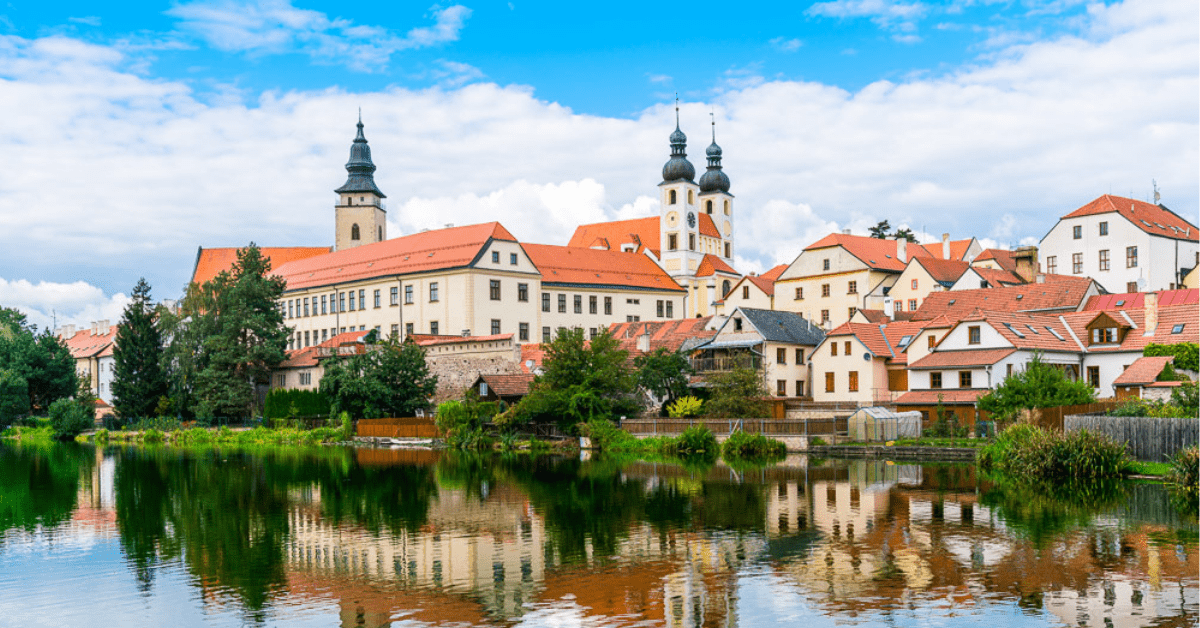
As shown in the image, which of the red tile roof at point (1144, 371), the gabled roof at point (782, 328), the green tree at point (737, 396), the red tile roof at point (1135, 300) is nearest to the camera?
the red tile roof at point (1144, 371)

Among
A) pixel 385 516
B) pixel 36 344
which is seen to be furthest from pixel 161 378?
pixel 385 516

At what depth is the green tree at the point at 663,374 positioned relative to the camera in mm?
54594

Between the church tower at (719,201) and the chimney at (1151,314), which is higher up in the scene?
the church tower at (719,201)

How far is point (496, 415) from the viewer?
54.3 metres

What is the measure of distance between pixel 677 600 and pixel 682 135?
106230mm

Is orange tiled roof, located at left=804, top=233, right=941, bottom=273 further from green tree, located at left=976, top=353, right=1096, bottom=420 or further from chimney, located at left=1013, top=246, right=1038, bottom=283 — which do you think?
green tree, located at left=976, top=353, right=1096, bottom=420

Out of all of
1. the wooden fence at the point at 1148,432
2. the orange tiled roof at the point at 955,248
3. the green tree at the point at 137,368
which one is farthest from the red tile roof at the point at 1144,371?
the green tree at the point at 137,368

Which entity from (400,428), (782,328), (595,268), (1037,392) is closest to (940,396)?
(1037,392)

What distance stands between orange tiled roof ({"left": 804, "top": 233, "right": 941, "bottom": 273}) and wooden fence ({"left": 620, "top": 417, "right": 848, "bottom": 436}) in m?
33.6

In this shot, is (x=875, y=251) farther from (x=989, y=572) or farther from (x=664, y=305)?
(x=989, y=572)

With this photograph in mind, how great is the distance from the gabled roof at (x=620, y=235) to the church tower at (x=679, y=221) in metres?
1.20

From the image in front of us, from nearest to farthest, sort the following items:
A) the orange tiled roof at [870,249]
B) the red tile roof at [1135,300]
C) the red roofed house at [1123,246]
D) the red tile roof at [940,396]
Result: 1. the red tile roof at [940,396]
2. the red tile roof at [1135,300]
3. the red roofed house at [1123,246]
4. the orange tiled roof at [870,249]

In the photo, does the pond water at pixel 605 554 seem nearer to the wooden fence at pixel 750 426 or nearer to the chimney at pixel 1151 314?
the wooden fence at pixel 750 426

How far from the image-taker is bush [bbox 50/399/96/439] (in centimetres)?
7106
